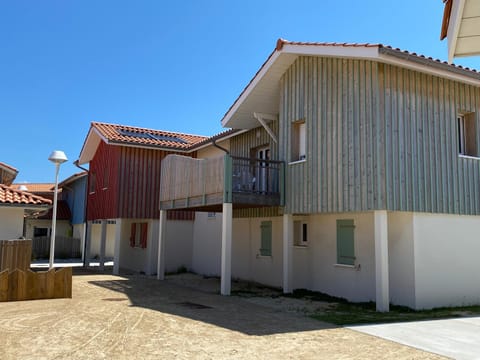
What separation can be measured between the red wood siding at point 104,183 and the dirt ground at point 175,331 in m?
7.91

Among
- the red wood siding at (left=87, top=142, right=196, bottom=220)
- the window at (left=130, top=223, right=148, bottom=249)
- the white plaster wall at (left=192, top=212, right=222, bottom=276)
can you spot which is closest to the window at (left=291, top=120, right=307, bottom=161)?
the white plaster wall at (left=192, top=212, right=222, bottom=276)

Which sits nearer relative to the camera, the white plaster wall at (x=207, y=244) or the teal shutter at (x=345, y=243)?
the teal shutter at (x=345, y=243)

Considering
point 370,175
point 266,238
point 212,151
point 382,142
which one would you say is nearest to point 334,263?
point 266,238

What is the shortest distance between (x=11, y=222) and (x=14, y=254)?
1.86 m

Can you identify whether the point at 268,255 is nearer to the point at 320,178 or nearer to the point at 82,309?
the point at 320,178

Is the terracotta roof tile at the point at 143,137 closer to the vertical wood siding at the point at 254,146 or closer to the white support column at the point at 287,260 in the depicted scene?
the vertical wood siding at the point at 254,146

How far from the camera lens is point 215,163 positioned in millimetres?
13391

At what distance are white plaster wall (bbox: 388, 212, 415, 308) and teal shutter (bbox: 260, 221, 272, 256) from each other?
5.26 m

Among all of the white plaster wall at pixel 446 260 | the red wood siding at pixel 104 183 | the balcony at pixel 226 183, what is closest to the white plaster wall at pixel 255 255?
the balcony at pixel 226 183

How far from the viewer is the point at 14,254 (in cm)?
1303

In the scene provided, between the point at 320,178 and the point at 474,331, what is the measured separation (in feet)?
16.9

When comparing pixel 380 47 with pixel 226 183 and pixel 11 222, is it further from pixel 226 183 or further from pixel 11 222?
A: pixel 11 222

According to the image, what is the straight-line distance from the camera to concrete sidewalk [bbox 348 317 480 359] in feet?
22.6

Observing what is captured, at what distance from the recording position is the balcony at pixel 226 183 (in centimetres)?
1298
